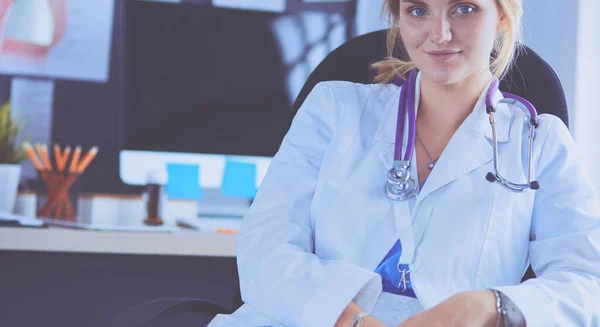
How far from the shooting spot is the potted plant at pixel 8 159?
2.10 metres

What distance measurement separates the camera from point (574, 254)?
1275mm

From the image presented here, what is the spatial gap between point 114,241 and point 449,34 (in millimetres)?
968

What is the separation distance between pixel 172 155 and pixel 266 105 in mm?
316

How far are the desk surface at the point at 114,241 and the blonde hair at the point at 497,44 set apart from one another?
58 centimetres

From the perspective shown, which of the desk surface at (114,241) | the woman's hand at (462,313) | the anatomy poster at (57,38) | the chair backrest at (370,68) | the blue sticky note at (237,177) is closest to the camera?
the woman's hand at (462,313)

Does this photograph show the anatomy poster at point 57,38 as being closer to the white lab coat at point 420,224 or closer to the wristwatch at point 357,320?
the white lab coat at point 420,224

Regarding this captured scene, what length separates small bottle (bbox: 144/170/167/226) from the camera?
212 centimetres

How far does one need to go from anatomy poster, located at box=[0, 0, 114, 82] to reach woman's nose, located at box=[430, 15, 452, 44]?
1.54 meters

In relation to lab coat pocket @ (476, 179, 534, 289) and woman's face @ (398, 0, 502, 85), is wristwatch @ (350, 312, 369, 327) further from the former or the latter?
woman's face @ (398, 0, 502, 85)

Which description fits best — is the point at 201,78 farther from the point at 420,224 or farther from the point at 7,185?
the point at 420,224

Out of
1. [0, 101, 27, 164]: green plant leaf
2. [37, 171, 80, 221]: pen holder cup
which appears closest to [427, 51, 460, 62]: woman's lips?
[37, 171, 80, 221]: pen holder cup

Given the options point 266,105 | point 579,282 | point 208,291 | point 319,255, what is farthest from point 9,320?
point 579,282

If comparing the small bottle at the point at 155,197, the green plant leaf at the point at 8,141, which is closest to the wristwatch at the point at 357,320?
the small bottle at the point at 155,197

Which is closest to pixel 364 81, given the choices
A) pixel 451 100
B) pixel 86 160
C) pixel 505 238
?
pixel 451 100
